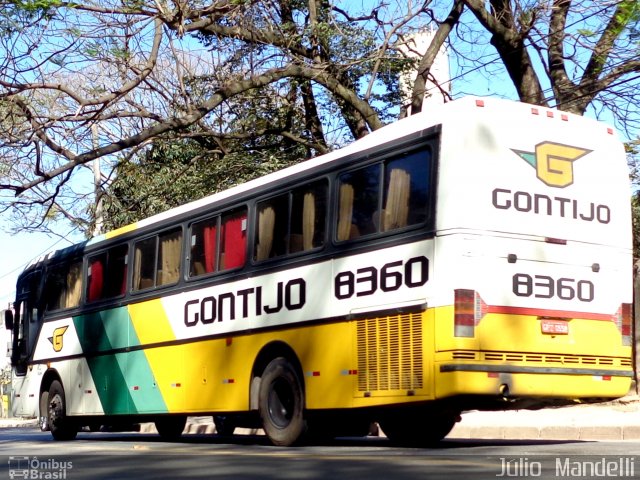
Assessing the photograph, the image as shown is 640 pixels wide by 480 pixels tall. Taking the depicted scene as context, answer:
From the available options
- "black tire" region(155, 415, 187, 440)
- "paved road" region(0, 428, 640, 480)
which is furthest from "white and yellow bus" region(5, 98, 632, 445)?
"black tire" region(155, 415, 187, 440)

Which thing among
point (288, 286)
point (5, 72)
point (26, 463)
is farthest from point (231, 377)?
point (5, 72)

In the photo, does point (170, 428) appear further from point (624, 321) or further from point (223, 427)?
point (624, 321)

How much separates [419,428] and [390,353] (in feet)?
8.24

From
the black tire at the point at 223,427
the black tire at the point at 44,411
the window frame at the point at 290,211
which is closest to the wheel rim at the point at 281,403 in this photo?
the window frame at the point at 290,211

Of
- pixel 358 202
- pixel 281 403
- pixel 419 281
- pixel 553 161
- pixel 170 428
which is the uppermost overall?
pixel 553 161

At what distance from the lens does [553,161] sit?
1121 cm

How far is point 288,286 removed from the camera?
41.0ft

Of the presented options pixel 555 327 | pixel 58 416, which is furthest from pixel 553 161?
pixel 58 416

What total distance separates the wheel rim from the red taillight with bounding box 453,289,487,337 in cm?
289

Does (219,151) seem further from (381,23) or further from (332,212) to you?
(332,212)

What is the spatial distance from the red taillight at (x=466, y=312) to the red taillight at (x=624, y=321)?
197 centimetres

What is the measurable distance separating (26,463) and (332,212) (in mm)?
4202

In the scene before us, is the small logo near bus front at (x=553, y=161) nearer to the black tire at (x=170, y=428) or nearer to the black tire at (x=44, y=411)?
the black tire at (x=170, y=428)

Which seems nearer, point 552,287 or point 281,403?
point 552,287
